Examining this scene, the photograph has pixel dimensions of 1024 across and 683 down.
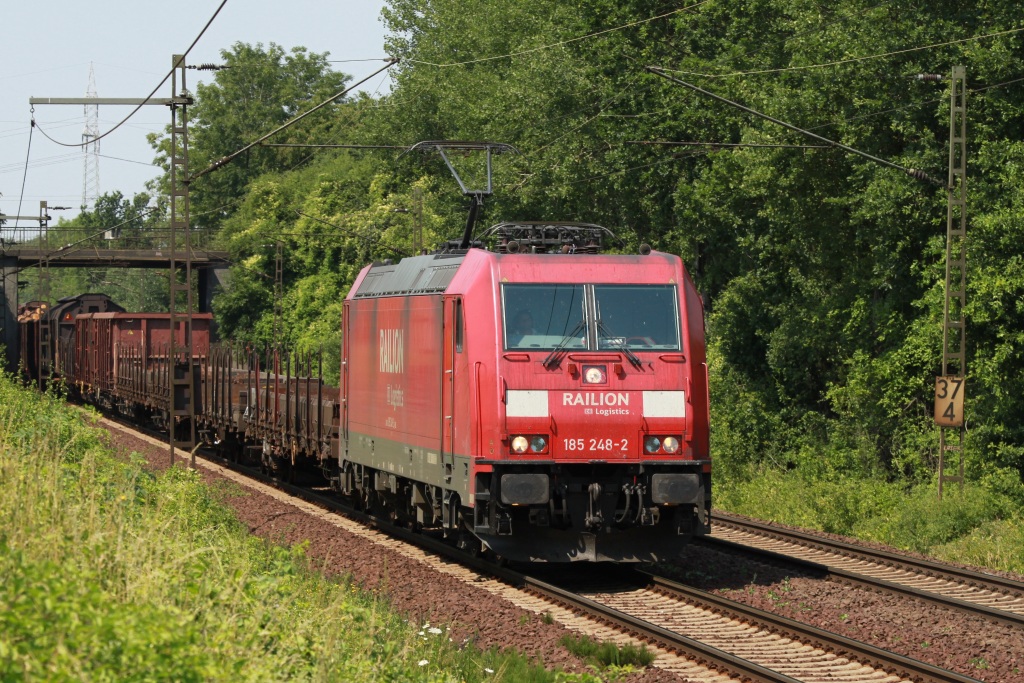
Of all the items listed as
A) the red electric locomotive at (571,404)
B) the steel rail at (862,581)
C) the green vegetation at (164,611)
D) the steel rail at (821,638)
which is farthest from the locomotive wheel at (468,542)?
the steel rail at (862,581)

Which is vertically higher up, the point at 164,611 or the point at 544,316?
the point at 544,316

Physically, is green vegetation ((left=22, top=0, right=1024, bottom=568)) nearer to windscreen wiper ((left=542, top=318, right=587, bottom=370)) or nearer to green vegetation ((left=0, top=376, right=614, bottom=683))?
windscreen wiper ((left=542, top=318, right=587, bottom=370))

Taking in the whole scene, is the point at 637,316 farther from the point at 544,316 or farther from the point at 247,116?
the point at 247,116

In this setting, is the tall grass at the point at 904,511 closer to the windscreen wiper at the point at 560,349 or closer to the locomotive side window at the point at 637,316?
the locomotive side window at the point at 637,316

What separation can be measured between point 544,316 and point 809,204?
14.1 m

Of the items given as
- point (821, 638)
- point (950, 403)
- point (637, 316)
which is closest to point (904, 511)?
point (950, 403)

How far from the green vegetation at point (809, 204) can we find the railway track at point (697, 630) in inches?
227

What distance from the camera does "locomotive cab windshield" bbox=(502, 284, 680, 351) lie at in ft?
44.7

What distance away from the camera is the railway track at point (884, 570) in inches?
507

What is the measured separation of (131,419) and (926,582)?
1218 inches

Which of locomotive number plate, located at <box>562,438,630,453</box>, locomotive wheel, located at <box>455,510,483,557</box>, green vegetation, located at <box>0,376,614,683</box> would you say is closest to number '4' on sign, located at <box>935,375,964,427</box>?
locomotive number plate, located at <box>562,438,630,453</box>

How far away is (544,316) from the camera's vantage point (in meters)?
13.7

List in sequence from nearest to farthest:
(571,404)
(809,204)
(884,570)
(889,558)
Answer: (571,404) < (884,570) < (889,558) < (809,204)

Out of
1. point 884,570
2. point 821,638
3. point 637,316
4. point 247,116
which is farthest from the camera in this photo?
point 247,116
